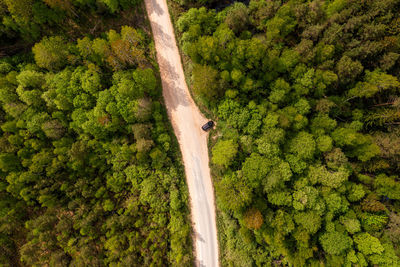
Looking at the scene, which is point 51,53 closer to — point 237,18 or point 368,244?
point 237,18

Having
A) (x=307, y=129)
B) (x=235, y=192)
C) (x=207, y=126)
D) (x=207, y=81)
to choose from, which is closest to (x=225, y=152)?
(x=235, y=192)

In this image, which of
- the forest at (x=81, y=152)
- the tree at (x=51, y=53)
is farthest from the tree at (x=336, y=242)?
the tree at (x=51, y=53)

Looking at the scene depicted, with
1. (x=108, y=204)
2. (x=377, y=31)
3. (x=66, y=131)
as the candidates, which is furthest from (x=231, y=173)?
(x=377, y=31)

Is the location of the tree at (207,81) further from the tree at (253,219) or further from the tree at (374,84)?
the tree at (374,84)

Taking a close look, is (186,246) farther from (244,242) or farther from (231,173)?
(231,173)

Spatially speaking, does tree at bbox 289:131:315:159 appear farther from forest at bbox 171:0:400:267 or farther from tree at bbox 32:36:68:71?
tree at bbox 32:36:68:71

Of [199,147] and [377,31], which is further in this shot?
[199,147]

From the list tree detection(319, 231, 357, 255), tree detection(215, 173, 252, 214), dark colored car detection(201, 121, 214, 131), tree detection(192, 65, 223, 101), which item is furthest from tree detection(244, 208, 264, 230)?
tree detection(192, 65, 223, 101)
